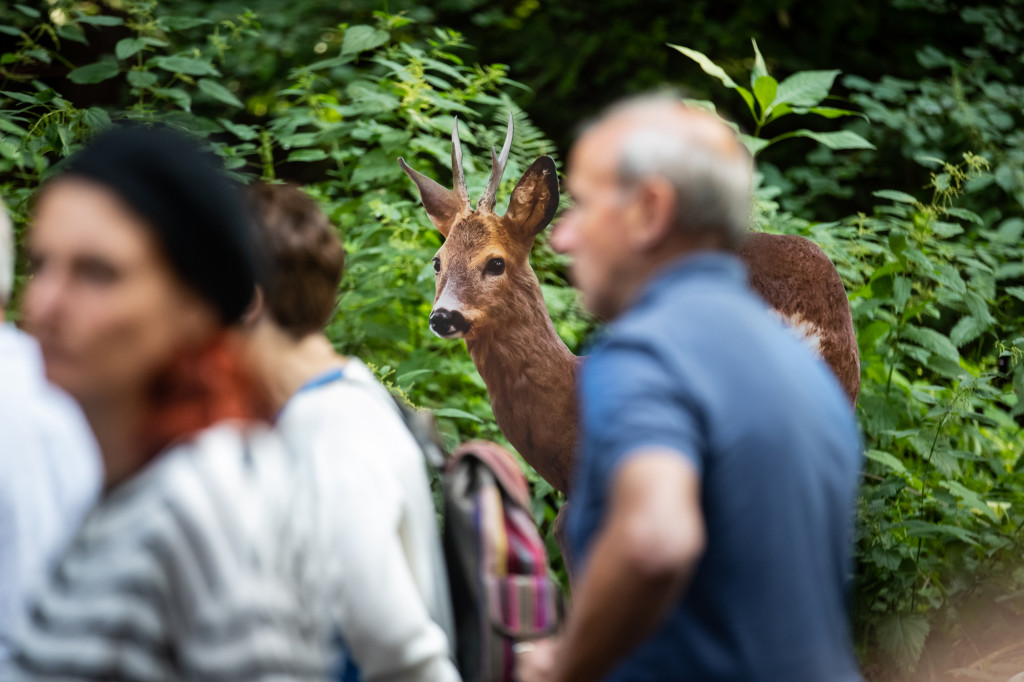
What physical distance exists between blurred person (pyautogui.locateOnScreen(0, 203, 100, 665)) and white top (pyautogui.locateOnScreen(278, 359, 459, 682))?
33 centimetres

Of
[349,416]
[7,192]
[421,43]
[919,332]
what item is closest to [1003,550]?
[919,332]

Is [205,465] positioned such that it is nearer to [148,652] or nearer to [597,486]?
[148,652]

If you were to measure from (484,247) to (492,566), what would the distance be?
1.68 meters

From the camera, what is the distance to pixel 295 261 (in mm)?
1951

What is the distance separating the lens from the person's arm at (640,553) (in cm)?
119

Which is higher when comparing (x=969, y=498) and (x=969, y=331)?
(x=969, y=331)

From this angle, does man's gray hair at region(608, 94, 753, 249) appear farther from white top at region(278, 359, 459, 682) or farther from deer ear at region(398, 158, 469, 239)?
deer ear at region(398, 158, 469, 239)

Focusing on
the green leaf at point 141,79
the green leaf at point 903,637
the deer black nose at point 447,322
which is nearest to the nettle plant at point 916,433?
the green leaf at point 903,637

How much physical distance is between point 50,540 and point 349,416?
50 centimetres

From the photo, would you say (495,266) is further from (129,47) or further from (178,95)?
(129,47)

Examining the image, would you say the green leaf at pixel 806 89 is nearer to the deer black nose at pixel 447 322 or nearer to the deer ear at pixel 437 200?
the deer ear at pixel 437 200

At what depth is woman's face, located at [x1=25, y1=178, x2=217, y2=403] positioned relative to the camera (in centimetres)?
121

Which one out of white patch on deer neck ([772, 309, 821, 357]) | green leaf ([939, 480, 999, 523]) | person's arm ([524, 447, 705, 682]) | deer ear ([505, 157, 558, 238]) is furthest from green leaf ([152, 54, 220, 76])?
person's arm ([524, 447, 705, 682])

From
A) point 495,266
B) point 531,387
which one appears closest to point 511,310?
point 495,266
